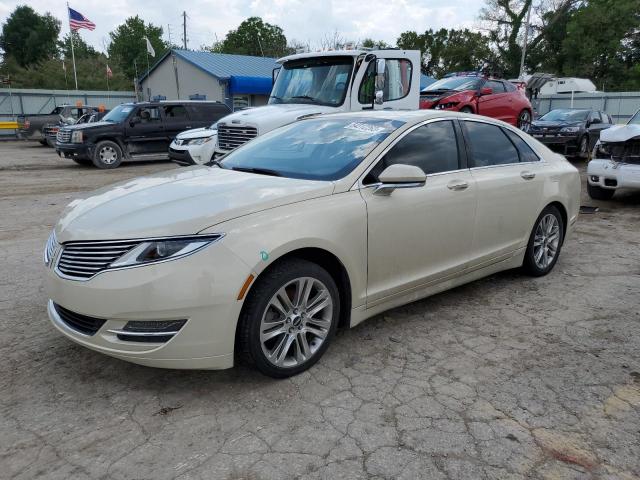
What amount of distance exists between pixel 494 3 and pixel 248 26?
31.3 meters

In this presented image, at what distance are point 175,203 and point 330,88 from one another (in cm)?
614

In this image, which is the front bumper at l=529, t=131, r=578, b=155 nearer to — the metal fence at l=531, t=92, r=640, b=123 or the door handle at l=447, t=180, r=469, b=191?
the door handle at l=447, t=180, r=469, b=191

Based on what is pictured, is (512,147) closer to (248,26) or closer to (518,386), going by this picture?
(518,386)

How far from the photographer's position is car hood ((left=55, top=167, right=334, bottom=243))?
2.84 metres

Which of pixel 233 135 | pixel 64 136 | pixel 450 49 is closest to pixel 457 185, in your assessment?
pixel 233 135

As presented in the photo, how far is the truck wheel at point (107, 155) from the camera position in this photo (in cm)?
1448

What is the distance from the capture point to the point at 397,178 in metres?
3.38

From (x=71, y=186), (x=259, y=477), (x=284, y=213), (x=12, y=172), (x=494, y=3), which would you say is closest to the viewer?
(x=259, y=477)

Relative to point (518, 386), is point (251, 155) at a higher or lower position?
higher

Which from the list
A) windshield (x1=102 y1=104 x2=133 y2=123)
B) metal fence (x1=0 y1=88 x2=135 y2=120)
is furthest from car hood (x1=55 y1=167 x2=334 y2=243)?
metal fence (x1=0 y1=88 x2=135 y2=120)

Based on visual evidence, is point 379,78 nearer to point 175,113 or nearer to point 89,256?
point 89,256

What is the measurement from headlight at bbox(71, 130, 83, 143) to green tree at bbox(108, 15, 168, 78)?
51.6 metres

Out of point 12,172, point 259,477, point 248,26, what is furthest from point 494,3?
point 259,477

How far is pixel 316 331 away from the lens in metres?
3.27
